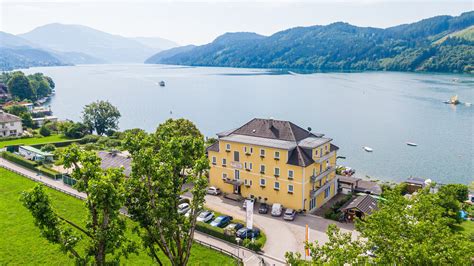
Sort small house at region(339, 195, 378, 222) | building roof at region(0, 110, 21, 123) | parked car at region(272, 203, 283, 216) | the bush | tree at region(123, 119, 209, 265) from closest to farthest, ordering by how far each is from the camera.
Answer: tree at region(123, 119, 209, 265) < small house at region(339, 195, 378, 222) < parked car at region(272, 203, 283, 216) < building roof at region(0, 110, 21, 123) < the bush

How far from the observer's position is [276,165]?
44.9 m

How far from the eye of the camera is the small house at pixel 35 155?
6250 centimetres

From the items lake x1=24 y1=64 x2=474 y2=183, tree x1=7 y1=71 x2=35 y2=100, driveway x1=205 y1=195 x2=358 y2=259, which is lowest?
lake x1=24 y1=64 x2=474 y2=183

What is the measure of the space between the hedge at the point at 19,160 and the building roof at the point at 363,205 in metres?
45.0

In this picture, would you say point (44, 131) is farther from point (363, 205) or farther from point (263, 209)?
point (363, 205)

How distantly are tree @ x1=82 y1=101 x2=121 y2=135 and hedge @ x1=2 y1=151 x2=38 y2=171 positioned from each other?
2771 cm

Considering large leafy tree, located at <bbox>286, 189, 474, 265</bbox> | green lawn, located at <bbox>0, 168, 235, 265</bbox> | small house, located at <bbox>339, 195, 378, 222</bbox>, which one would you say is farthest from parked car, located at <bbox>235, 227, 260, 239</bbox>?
large leafy tree, located at <bbox>286, 189, 474, 265</bbox>

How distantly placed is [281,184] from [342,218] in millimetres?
7535

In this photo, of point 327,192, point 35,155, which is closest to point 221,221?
point 327,192

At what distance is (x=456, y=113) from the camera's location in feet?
402

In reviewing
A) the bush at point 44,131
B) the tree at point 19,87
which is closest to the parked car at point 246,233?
the bush at point 44,131

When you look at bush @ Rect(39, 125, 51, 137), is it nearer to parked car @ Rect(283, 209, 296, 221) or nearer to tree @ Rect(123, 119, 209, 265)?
parked car @ Rect(283, 209, 296, 221)

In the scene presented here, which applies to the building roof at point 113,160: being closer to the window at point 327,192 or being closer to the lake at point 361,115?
the window at point 327,192

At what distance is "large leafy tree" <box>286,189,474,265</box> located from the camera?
54.8 ft
